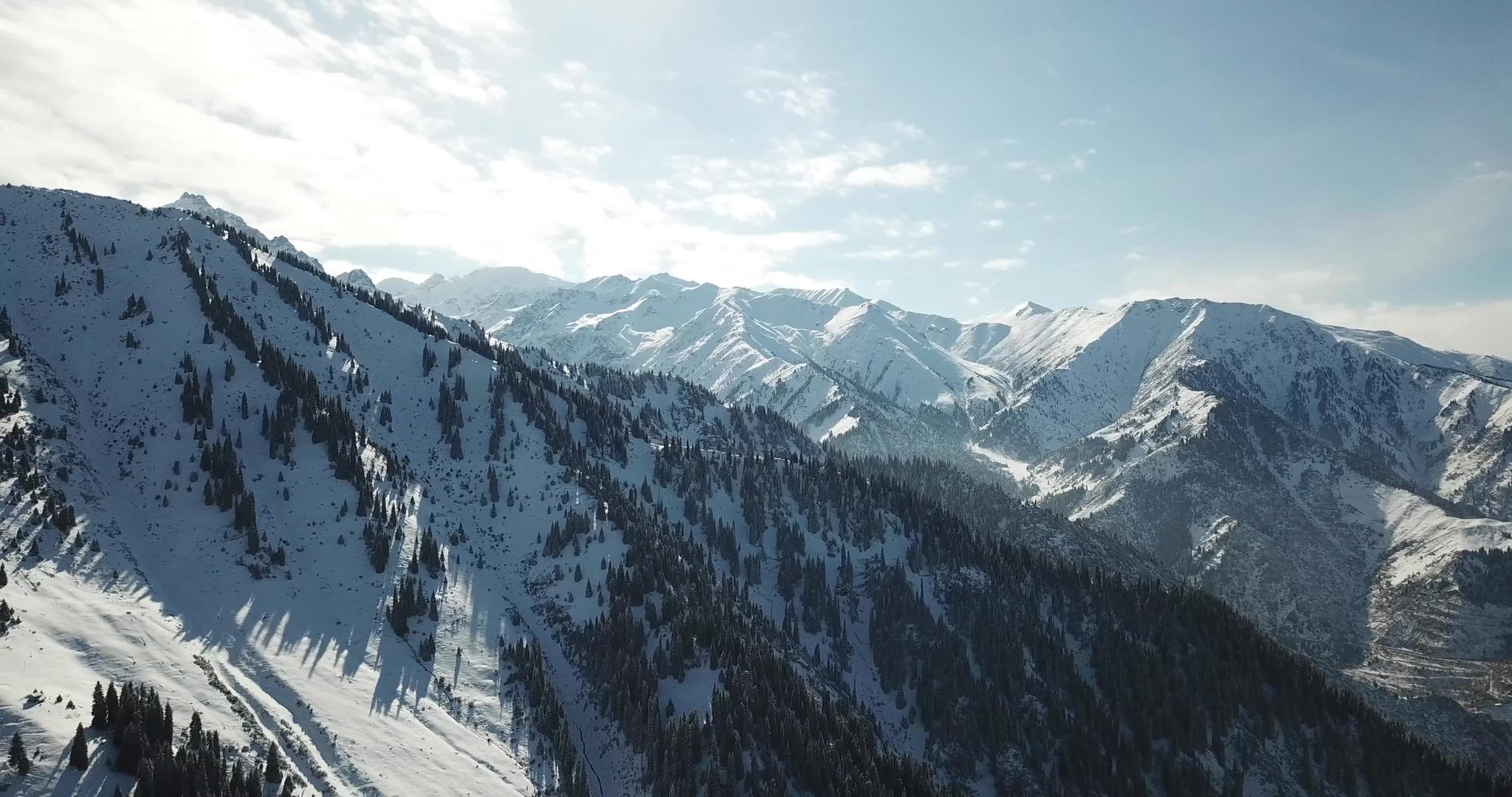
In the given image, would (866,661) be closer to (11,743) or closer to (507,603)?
(507,603)

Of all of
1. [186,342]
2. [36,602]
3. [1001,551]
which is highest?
[1001,551]

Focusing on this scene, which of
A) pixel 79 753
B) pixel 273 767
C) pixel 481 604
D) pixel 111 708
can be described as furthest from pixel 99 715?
pixel 481 604

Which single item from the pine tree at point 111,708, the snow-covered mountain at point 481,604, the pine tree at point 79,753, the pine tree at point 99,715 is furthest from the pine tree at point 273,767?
the pine tree at point 79,753

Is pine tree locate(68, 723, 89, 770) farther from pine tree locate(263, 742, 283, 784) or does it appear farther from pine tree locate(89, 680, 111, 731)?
pine tree locate(263, 742, 283, 784)

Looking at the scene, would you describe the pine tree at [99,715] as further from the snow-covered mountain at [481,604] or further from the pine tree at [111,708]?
the snow-covered mountain at [481,604]

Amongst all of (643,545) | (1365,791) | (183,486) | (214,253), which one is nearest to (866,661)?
(643,545)

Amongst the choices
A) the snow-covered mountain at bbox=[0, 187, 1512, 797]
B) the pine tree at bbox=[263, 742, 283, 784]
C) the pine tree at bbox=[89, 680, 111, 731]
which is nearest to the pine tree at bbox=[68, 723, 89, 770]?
the snow-covered mountain at bbox=[0, 187, 1512, 797]

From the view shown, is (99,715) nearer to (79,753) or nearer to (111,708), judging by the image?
(111,708)
